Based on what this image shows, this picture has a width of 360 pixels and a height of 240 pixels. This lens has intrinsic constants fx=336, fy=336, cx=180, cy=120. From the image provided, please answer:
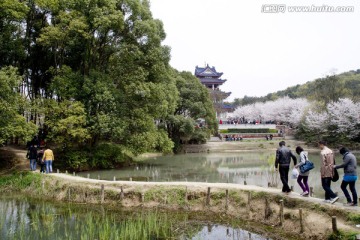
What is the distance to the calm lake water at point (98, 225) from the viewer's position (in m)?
10.5

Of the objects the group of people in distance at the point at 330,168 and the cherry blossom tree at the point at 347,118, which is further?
the cherry blossom tree at the point at 347,118

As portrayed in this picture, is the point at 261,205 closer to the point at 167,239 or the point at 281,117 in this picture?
the point at 167,239

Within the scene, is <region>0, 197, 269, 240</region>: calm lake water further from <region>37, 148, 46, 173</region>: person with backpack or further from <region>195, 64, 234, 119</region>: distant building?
<region>195, 64, 234, 119</region>: distant building

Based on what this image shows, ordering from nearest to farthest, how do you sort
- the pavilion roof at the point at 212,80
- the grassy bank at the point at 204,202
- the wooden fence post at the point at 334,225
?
the wooden fence post at the point at 334,225 < the grassy bank at the point at 204,202 < the pavilion roof at the point at 212,80

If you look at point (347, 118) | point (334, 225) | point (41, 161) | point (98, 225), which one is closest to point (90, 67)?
point (41, 161)

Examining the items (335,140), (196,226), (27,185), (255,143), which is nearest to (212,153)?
(255,143)

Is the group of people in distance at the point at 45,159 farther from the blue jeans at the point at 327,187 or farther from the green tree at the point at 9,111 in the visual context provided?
the blue jeans at the point at 327,187

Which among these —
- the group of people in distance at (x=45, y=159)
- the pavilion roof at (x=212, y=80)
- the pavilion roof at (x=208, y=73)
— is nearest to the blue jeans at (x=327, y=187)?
the group of people in distance at (x=45, y=159)

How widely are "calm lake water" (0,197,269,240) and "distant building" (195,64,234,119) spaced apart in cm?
Answer: 5114

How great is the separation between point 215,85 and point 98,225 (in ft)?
195

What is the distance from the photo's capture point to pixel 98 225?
1156 centimetres

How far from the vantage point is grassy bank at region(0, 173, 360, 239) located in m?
10.3

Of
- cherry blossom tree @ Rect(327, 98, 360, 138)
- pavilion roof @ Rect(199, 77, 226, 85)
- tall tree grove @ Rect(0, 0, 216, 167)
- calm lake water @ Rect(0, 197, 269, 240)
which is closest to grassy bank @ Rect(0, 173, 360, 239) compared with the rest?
calm lake water @ Rect(0, 197, 269, 240)

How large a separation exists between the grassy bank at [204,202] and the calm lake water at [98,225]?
0.69 metres
